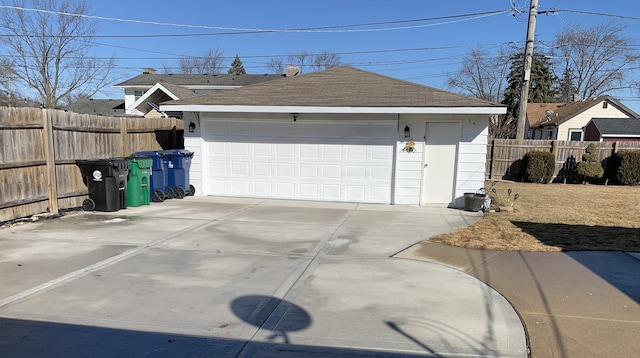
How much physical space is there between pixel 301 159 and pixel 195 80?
22.6m

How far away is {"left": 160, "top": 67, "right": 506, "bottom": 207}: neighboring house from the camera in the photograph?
9.54 metres

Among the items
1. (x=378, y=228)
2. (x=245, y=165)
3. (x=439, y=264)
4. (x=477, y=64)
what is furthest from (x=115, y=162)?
(x=477, y=64)

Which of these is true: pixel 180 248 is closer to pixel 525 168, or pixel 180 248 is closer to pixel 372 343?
pixel 372 343

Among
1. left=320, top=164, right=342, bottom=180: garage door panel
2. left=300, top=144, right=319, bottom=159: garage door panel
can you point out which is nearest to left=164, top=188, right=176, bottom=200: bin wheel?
left=300, top=144, right=319, bottom=159: garage door panel

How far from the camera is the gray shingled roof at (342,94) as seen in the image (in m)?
9.53

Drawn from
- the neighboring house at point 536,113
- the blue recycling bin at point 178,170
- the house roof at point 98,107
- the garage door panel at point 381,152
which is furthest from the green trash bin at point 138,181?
the neighboring house at point 536,113

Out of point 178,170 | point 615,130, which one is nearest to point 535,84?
point 615,130

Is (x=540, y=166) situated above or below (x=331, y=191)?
above

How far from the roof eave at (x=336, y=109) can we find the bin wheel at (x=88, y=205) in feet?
11.0

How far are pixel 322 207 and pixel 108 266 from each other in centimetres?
556

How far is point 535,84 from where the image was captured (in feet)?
135

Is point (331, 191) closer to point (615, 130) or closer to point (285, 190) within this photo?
point (285, 190)

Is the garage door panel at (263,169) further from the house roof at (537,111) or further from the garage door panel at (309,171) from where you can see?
the house roof at (537,111)

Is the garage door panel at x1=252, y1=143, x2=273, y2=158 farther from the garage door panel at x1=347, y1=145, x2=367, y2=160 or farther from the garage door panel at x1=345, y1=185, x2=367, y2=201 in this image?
the garage door panel at x1=345, y1=185, x2=367, y2=201
